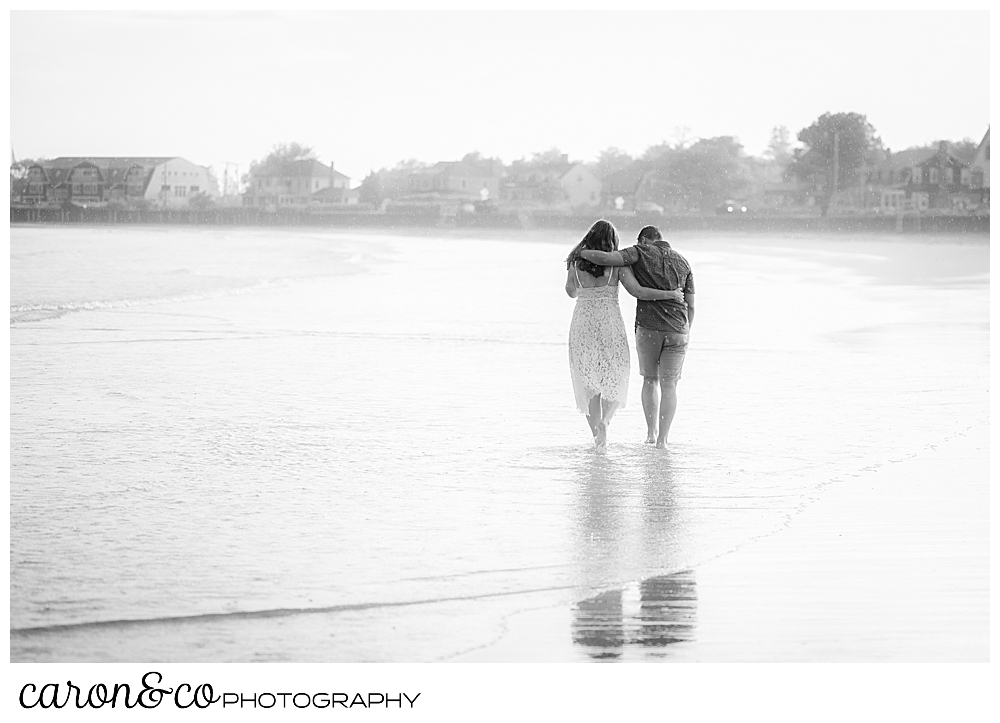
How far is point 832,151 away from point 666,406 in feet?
53.0

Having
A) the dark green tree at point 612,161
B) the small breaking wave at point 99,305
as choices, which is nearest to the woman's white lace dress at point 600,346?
the small breaking wave at point 99,305

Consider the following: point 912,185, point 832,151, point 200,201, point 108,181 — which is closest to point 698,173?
point 832,151

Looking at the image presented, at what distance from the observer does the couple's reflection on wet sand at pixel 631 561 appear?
11.1 feet

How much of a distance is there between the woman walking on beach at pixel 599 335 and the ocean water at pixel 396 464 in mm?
265

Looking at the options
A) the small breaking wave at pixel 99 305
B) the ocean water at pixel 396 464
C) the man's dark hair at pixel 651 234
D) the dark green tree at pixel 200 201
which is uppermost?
the dark green tree at pixel 200 201

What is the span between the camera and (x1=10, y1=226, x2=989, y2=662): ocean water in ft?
11.6

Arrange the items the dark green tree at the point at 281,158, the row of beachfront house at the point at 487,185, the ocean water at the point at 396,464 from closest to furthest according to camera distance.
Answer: the ocean water at the point at 396,464
the row of beachfront house at the point at 487,185
the dark green tree at the point at 281,158

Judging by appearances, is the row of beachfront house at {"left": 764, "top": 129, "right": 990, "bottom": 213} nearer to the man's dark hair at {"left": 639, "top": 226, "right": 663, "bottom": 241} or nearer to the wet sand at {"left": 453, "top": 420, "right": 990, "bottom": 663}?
the man's dark hair at {"left": 639, "top": 226, "right": 663, "bottom": 241}

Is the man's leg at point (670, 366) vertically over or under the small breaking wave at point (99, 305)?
over

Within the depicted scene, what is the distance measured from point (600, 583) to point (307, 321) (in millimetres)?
8823

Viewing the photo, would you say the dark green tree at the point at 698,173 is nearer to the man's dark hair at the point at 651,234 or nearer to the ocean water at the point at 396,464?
the ocean water at the point at 396,464

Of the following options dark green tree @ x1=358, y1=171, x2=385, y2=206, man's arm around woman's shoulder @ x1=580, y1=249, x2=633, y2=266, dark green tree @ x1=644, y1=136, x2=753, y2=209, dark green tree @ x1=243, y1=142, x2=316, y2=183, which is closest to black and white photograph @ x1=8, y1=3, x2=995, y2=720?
man's arm around woman's shoulder @ x1=580, y1=249, x2=633, y2=266

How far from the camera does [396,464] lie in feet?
17.7

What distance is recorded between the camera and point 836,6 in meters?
15.1
